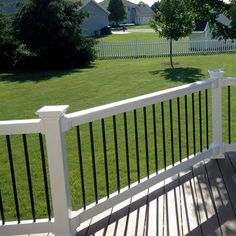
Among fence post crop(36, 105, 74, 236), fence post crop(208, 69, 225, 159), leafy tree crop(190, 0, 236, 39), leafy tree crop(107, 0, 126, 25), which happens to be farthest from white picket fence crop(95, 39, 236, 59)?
leafy tree crop(107, 0, 126, 25)

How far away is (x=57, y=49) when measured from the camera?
809 inches

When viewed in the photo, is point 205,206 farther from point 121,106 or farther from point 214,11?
point 214,11

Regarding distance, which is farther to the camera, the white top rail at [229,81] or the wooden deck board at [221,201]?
the white top rail at [229,81]

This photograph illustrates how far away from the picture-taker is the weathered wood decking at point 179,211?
3631mm

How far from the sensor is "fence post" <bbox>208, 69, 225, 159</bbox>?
4887 millimetres

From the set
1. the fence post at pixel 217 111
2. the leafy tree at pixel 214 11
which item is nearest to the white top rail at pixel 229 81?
the fence post at pixel 217 111

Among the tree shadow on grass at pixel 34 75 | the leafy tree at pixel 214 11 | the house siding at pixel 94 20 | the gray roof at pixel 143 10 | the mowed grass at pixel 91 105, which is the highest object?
the gray roof at pixel 143 10

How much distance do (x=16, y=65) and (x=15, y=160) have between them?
14990 millimetres

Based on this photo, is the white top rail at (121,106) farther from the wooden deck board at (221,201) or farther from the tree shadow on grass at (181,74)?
the tree shadow on grass at (181,74)

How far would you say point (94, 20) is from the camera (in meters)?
49.2

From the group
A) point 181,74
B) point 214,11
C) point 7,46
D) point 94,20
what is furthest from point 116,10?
point 214,11

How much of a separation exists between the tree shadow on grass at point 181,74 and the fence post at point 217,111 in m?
8.44

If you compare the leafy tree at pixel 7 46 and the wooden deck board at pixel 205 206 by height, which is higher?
the leafy tree at pixel 7 46

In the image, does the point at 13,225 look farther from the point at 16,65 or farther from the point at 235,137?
the point at 16,65
